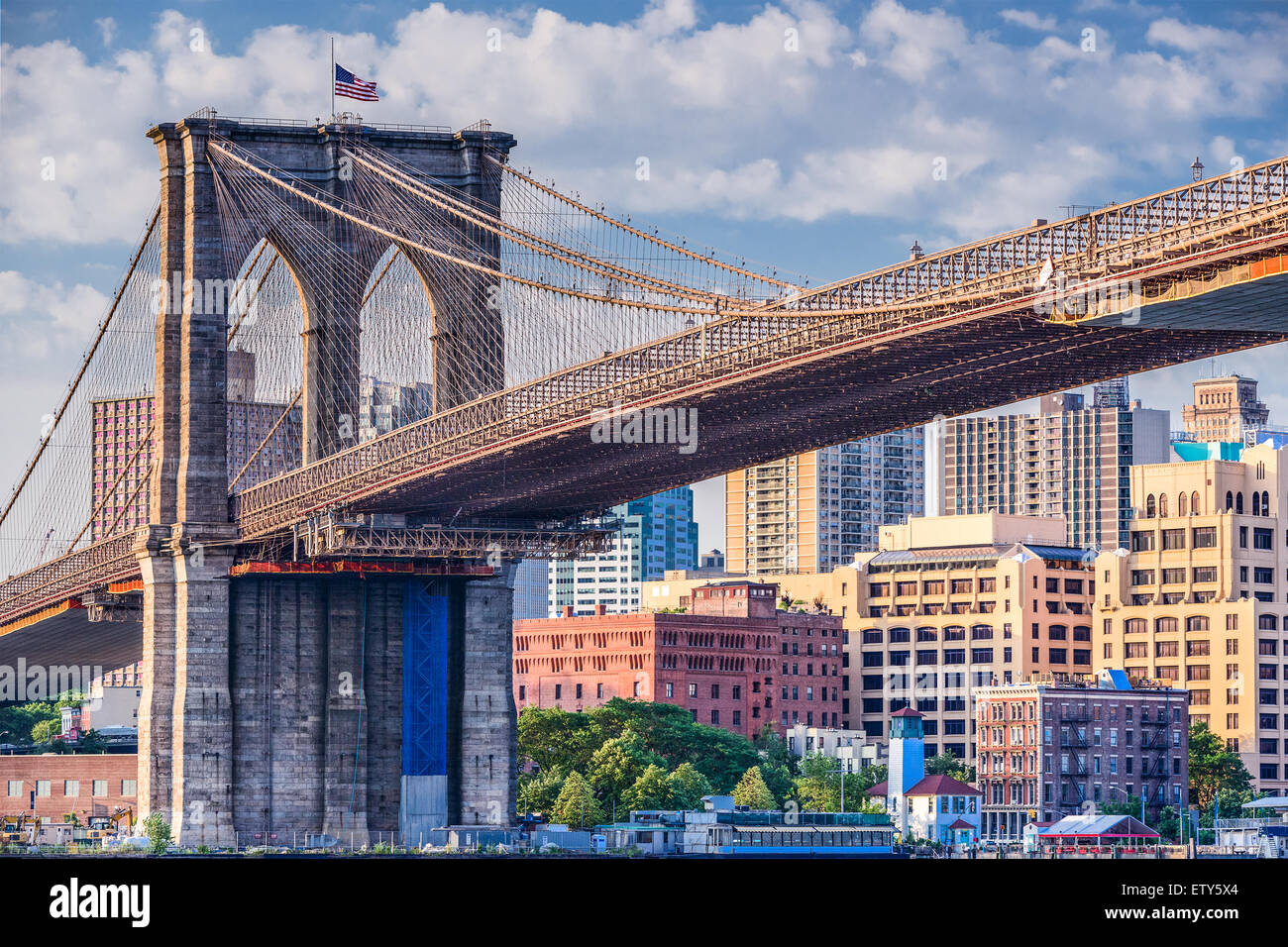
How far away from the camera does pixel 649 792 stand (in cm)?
15662

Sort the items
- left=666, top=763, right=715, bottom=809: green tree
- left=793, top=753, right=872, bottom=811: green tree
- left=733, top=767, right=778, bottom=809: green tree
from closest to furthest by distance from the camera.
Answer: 1. left=666, top=763, right=715, bottom=809: green tree
2. left=733, top=767, right=778, bottom=809: green tree
3. left=793, top=753, right=872, bottom=811: green tree

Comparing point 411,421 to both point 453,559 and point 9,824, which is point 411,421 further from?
point 9,824

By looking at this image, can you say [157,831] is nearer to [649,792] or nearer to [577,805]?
[577,805]

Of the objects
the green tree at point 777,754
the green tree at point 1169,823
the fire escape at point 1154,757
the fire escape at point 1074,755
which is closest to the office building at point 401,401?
the fire escape at point 1074,755

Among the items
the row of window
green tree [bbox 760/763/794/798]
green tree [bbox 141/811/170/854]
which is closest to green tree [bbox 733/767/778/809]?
green tree [bbox 760/763/794/798]

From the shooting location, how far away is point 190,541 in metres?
116

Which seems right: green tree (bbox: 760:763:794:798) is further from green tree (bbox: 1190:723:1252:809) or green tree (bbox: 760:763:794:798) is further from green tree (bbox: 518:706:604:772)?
green tree (bbox: 1190:723:1252:809)

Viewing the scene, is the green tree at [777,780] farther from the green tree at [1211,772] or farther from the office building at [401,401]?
the office building at [401,401]

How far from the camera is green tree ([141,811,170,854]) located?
113 meters

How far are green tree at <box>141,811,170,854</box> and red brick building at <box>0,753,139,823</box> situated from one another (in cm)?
3049

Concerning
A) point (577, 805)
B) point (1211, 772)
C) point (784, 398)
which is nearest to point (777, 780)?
point (1211, 772)

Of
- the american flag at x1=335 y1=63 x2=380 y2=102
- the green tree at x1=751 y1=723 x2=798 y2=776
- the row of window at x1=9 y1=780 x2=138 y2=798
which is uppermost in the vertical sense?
the american flag at x1=335 y1=63 x2=380 y2=102
